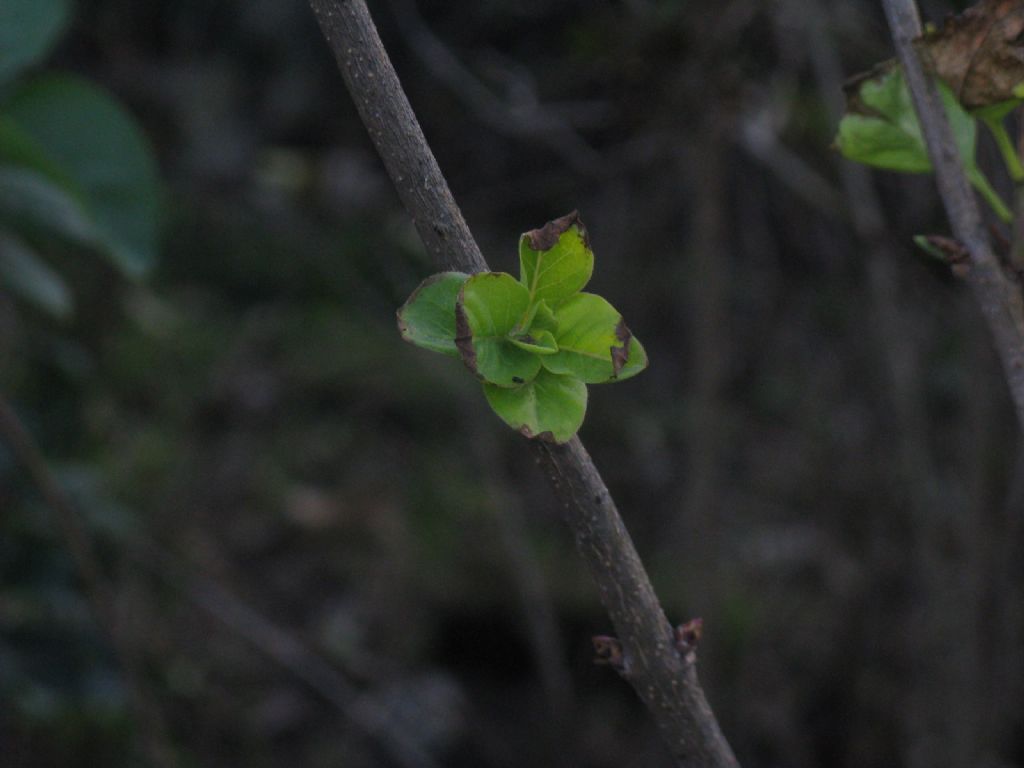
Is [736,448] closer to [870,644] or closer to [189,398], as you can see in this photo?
[870,644]

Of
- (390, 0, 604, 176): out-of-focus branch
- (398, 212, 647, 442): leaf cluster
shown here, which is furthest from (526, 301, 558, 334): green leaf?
(390, 0, 604, 176): out-of-focus branch

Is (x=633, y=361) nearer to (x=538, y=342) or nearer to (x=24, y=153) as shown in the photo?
(x=538, y=342)

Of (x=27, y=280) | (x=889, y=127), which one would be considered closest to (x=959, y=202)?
(x=889, y=127)

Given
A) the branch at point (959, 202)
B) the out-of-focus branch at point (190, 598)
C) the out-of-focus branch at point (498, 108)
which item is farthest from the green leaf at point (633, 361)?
the out-of-focus branch at point (498, 108)

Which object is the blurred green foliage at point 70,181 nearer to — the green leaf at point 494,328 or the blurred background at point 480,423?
the blurred background at point 480,423

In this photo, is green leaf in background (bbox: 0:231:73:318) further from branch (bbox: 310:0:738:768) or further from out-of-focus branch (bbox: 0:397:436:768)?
branch (bbox: 310:0:738:768)

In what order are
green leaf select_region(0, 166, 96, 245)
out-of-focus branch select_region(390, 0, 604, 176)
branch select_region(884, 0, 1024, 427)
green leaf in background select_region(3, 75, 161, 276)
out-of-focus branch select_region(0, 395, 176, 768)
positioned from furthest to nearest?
out-of-focus branch select_region(390, 0, 604, 176), green leaf in background select_region(3, 75, 161, 276), green leaf select_region(0, 166, 96, 245), out-of-focus branch select_region(0, 395, 176, 768), branch select_region(884, 0, 1024, 427)

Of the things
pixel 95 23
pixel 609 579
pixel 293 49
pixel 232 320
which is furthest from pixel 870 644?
pixel 293 49
